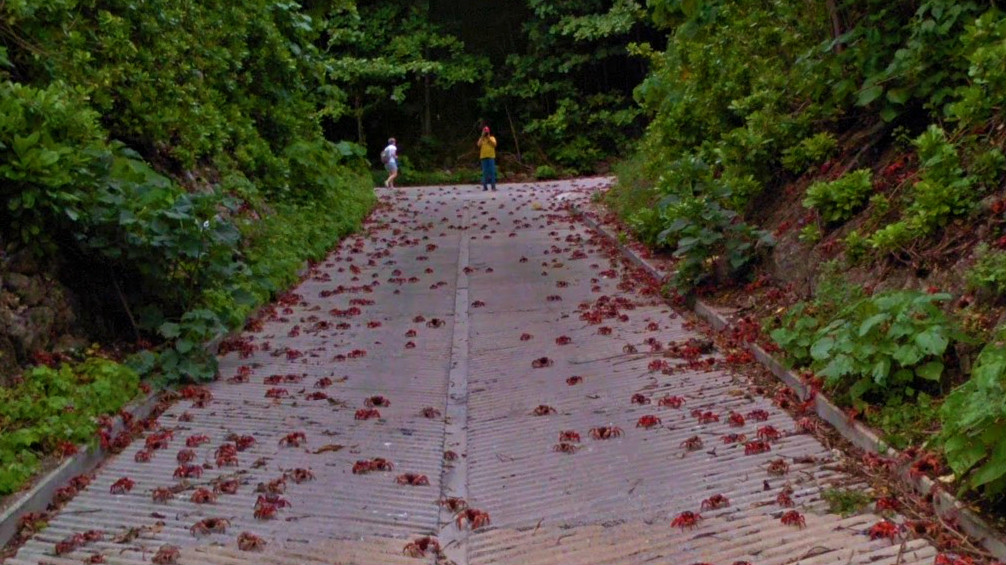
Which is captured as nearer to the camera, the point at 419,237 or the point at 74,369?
the point at 74,369

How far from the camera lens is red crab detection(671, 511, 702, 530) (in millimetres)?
5219

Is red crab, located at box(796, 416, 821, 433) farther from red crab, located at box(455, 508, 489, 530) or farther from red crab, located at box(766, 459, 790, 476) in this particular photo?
red crab, located at box(455, 508, 489, 530)

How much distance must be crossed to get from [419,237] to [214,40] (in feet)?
16.6

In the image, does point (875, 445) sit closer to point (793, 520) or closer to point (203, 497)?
point (793, 520)

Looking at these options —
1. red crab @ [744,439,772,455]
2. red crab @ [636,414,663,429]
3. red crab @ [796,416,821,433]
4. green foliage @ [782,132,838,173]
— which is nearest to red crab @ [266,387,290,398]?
red crab @ [636,414,663,429]

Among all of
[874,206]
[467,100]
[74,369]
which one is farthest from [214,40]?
[467,100]

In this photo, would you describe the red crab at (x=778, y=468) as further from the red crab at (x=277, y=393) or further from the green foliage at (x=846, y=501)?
the red crab at (x=277, y=393)

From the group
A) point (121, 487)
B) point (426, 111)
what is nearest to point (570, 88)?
point (426, 111)

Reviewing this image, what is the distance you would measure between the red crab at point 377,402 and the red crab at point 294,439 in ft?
2.72

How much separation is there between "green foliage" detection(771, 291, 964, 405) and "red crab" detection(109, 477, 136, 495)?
173 inches

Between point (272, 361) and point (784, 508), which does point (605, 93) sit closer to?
point (272, 361)

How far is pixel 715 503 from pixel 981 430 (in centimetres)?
144

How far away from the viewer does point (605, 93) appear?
3853 cm

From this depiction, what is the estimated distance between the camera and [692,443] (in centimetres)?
649
